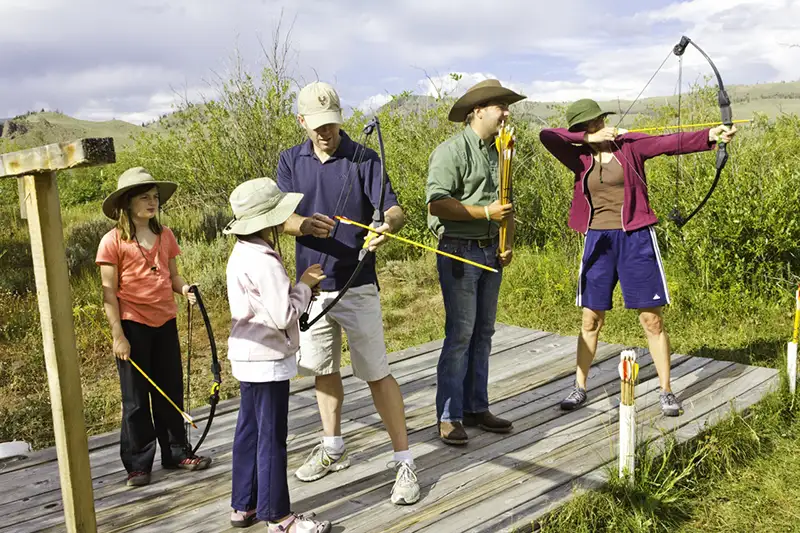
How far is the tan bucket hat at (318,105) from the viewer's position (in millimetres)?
3293

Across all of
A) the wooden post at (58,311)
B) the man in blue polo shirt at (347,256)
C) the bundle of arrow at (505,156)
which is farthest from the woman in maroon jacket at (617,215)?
the wooden post at (58,311)

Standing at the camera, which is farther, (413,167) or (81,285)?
(413,167)

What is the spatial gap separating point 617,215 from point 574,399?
1204 millimetres

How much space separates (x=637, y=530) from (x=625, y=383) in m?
0.72

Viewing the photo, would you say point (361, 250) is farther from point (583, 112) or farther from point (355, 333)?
point (583, 112)

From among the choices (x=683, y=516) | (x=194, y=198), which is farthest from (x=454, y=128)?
(x=683, y=516)

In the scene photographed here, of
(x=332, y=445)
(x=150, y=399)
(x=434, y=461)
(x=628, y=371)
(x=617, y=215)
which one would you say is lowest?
(x=434, y=461)

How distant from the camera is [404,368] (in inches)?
220

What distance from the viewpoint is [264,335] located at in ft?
9.71

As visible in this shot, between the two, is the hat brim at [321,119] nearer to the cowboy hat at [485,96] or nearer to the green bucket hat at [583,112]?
the cowboy hat at [485,96]

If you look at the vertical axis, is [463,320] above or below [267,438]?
above

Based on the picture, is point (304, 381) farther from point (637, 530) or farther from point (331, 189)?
point (637, 530)

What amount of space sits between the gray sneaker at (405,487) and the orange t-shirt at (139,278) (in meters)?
1.47

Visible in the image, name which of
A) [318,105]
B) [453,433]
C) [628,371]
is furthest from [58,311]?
[628,371]
